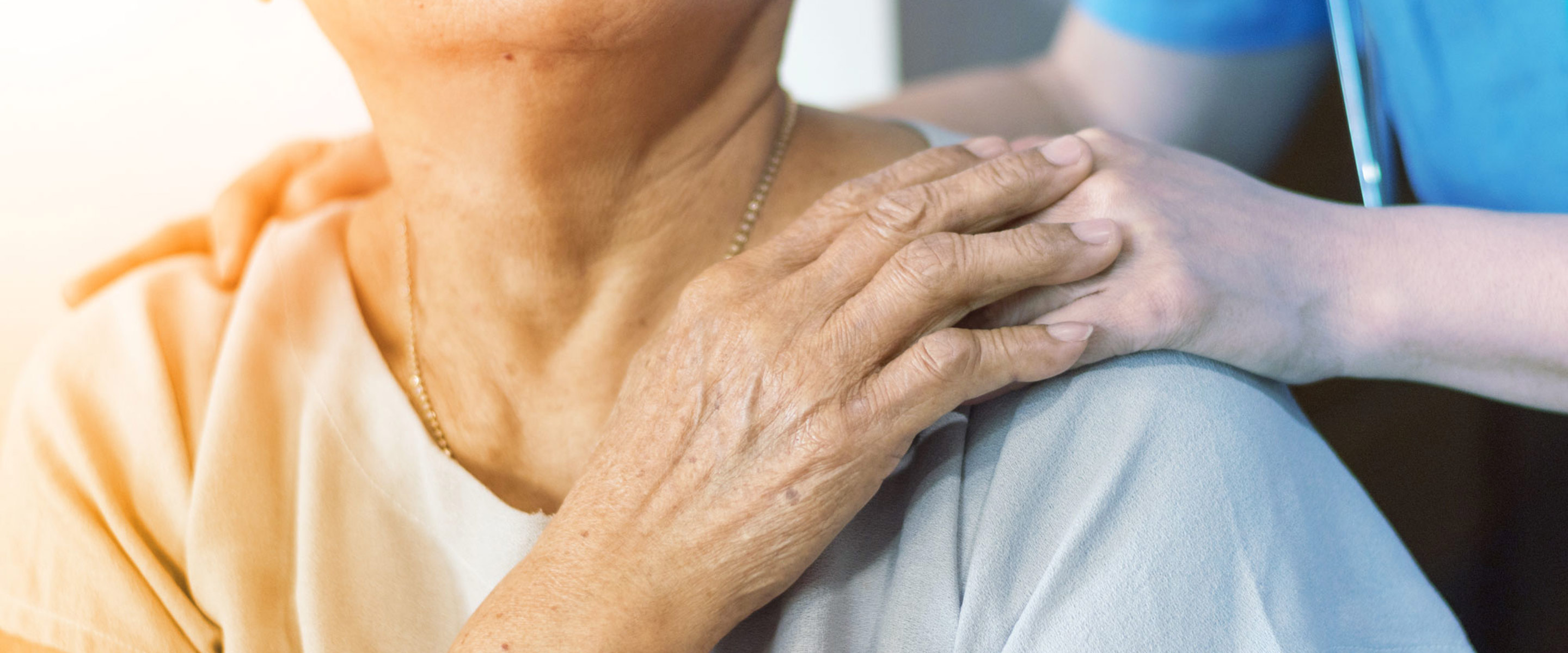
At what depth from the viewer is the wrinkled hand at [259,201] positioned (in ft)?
2.94

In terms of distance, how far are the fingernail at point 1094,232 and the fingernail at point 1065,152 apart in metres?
0.06

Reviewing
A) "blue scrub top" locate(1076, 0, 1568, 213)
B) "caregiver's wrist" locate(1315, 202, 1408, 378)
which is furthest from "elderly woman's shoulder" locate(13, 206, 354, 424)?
"blue scrub top" locate(1076, 0, 1568, 213)

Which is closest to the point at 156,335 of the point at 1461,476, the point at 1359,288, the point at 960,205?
the point at 960,205

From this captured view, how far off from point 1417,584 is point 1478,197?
440mm

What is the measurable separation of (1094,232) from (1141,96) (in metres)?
0.87

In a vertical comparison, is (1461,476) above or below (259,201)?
below

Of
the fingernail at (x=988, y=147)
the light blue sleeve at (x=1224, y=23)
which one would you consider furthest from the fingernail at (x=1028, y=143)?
the light blue sleeve at (x=1224, y=23)

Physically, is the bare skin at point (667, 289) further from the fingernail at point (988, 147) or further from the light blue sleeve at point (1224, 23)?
the light blue sleeve at point (1224, 23)

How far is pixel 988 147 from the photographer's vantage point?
74cm

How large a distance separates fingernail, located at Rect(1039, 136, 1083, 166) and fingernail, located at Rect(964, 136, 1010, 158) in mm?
48

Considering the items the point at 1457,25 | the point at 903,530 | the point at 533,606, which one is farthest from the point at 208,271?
the point at 1457,25

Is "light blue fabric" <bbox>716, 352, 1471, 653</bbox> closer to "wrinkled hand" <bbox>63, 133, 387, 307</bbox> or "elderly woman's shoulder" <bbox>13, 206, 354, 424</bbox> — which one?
"elderly woman's shoulder" <bbox>13, 206, 354, 424</bbox>

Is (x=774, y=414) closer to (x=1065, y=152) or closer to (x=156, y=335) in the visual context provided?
(x=1065, y=152)

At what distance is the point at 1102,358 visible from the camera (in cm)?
66
